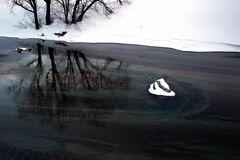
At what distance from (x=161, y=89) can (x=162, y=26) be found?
13.0 meters

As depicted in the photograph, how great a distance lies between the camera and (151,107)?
36.5 feet

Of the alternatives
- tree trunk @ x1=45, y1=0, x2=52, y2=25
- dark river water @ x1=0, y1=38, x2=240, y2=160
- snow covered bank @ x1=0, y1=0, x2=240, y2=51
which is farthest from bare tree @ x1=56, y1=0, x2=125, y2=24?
dark river water @ x1=0, y1=38, x2=240, y2=160

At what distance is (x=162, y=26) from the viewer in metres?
25.0

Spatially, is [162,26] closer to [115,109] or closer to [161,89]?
[161,89]

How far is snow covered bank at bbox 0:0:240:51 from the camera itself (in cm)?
2258

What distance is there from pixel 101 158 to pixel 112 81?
5.98 meters

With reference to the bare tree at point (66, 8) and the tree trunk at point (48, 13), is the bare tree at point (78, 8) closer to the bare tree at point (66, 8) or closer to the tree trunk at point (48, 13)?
the bare tree at point (66, 8)

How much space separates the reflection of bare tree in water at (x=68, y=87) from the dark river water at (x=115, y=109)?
0.03 m

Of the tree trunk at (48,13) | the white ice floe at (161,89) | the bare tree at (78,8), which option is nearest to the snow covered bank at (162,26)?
the tree trunk at (48,13)

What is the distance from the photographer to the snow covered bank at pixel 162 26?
22578 mm

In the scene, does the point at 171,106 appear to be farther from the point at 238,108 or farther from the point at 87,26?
the point at 87,26

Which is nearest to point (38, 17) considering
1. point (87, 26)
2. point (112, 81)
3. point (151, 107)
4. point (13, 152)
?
point (87, 26)

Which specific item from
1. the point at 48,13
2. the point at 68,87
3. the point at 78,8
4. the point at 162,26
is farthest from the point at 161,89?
the point at 48,13

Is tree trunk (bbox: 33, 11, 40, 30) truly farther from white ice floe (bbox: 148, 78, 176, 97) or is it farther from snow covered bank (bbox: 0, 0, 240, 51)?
white ice floe (bbox: 148, 78, 176, 97)
